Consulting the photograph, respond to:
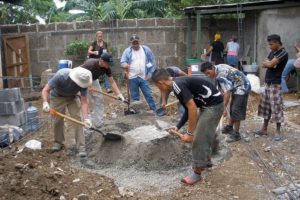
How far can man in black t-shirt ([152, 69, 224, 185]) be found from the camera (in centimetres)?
474

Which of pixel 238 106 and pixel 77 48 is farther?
pixel 77 48

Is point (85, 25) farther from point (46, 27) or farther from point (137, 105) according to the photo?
point (137, 105)

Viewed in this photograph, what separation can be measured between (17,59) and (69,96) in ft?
23.0

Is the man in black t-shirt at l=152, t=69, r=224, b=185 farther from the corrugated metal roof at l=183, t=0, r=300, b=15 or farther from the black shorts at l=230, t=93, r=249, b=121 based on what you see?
the corrugated metal roof at l=183, t=0, r=300, b=15

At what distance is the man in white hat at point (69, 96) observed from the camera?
6121 millimetres

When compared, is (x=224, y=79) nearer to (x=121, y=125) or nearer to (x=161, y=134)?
(x=161, y=134)

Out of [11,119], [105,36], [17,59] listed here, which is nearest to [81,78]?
[11,119]

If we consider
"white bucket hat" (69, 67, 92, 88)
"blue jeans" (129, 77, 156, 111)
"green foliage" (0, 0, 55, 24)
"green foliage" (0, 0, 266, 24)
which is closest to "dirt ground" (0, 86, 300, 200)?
"white bucket hat" (69, 67, 92, 88)

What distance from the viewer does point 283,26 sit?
38.4 ft

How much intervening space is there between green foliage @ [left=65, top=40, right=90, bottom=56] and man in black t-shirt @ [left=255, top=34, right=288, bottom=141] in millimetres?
6958

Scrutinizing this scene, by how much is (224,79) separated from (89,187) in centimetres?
270

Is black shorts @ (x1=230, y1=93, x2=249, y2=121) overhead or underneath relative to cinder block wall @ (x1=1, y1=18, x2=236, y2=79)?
underneath

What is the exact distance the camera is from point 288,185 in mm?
5207

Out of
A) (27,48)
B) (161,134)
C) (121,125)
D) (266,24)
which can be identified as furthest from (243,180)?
(27,48)
